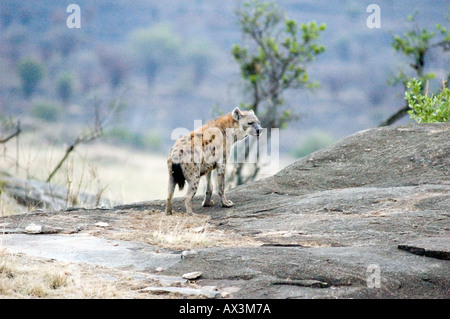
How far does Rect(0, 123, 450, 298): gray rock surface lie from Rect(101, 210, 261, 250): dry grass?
0.63 ft

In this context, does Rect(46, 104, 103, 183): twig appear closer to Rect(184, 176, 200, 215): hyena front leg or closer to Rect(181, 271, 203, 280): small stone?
Rect(184, 176, 200, 215): hyena front leg

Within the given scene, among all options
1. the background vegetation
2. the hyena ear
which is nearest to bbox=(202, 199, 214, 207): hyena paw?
the hyena ear

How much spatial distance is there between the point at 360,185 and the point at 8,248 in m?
5.12

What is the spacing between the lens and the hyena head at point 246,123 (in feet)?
36.0

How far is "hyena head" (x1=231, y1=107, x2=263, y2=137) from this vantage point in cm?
1098

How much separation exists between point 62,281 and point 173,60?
214 ft

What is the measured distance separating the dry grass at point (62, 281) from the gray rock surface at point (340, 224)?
1.40ft

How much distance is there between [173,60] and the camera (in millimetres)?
70750

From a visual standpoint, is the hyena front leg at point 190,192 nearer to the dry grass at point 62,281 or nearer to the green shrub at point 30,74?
the dry grass at point 62,281

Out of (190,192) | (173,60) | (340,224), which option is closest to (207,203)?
(190,192)

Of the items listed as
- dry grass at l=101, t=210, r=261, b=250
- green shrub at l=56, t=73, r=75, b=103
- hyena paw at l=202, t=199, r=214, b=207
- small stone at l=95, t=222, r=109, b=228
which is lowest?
dry grass at l=101, t=210, r=261, b=250

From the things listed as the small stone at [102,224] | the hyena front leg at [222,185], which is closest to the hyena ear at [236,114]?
the hyena front leg at [222,185]

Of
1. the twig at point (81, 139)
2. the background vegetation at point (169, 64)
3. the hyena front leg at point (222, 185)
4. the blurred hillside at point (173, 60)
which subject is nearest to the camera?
the hyena front leg at point (222, 185)
